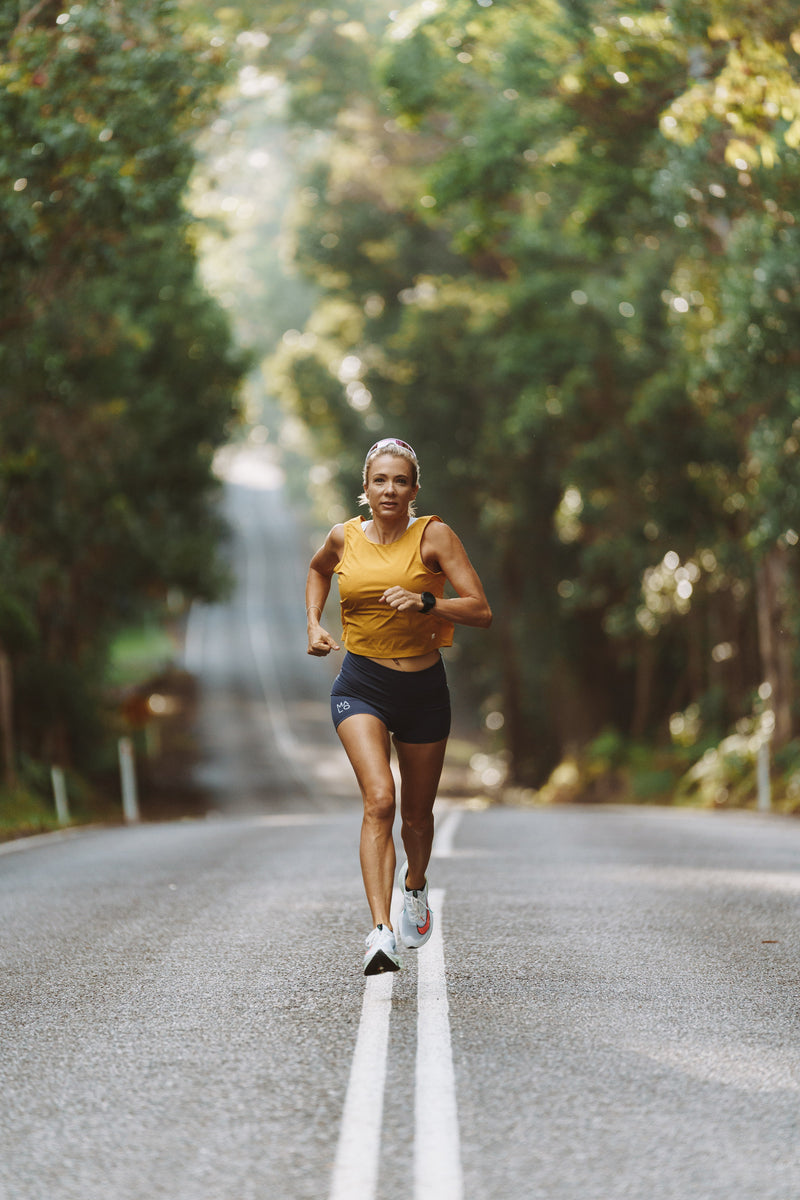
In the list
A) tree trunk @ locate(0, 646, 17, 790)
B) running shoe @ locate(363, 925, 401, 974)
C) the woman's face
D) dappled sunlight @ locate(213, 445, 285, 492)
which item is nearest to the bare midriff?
the woman's face

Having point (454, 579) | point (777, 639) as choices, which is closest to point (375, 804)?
point (454, 579)

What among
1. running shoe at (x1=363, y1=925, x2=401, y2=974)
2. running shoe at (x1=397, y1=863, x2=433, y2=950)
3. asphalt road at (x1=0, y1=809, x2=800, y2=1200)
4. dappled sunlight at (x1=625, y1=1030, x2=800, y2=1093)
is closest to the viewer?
asphalt road at (x1=0, y1=809, x2=800, y2=1200)

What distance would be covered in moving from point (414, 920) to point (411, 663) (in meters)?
1.15

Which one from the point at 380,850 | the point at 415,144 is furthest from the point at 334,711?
the point at 415,144

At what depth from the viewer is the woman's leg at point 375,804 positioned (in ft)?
19.8

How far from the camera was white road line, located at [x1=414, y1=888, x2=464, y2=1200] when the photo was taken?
3.80 metres

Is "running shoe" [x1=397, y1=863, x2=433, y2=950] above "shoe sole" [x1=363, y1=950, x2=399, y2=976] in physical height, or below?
below

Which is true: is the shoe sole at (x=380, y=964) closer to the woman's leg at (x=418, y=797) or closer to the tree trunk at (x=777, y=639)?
the woman's leg at (x=418, y=797)

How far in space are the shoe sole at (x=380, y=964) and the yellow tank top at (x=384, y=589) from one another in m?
1.26

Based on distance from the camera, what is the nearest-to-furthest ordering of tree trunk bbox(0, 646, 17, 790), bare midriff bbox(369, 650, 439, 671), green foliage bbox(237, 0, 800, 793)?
bare midriff bbox(369, 650, 439, 671) → green foliage bbox(237, 0, 800, 793) → tree trunk bbox(0, 646, 17, 790)

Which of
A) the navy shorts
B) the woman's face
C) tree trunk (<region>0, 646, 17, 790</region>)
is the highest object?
the woman's face

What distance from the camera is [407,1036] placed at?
17.3ft

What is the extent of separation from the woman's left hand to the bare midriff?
367mm

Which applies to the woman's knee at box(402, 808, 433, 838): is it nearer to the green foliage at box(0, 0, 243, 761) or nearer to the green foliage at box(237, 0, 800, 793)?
the green foliage at box(237, 0, 800, 793)
